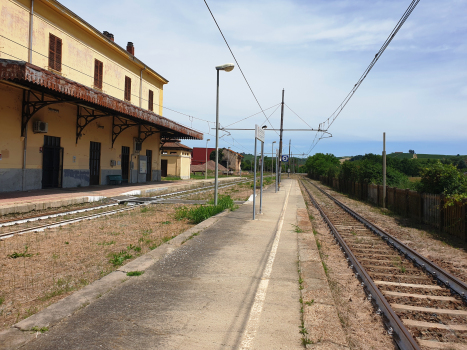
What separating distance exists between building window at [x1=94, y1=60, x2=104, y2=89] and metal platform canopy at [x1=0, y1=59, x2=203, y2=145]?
6.83 feet

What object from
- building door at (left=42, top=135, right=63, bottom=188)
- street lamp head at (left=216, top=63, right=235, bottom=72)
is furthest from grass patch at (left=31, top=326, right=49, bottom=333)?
building door at (left=42, top=135, right=63, bottom=188)

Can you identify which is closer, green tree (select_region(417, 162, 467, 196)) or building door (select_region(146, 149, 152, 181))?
green tree (select_region(417, 162, 467, 196))

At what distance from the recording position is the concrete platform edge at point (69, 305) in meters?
3.25

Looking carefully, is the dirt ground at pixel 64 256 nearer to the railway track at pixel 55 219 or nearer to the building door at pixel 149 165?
the railway track at pixel 55 219

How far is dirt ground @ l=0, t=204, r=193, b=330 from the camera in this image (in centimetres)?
453

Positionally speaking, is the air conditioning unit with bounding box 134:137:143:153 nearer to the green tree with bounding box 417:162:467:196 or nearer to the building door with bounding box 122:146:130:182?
the building door with bounding box 122:146:130:182

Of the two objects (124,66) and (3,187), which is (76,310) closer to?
(3,187)

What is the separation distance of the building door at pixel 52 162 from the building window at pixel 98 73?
547 centimetres

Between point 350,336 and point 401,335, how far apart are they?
52cm

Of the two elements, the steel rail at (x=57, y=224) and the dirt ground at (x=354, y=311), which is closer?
the dirt ground at (x=354, y=311)

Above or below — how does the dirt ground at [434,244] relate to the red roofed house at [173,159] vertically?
below

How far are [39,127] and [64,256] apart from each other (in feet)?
38.9

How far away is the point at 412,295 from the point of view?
5.19 meters

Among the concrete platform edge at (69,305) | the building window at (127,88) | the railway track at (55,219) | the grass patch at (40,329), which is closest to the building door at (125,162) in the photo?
the building window at (127,88)
